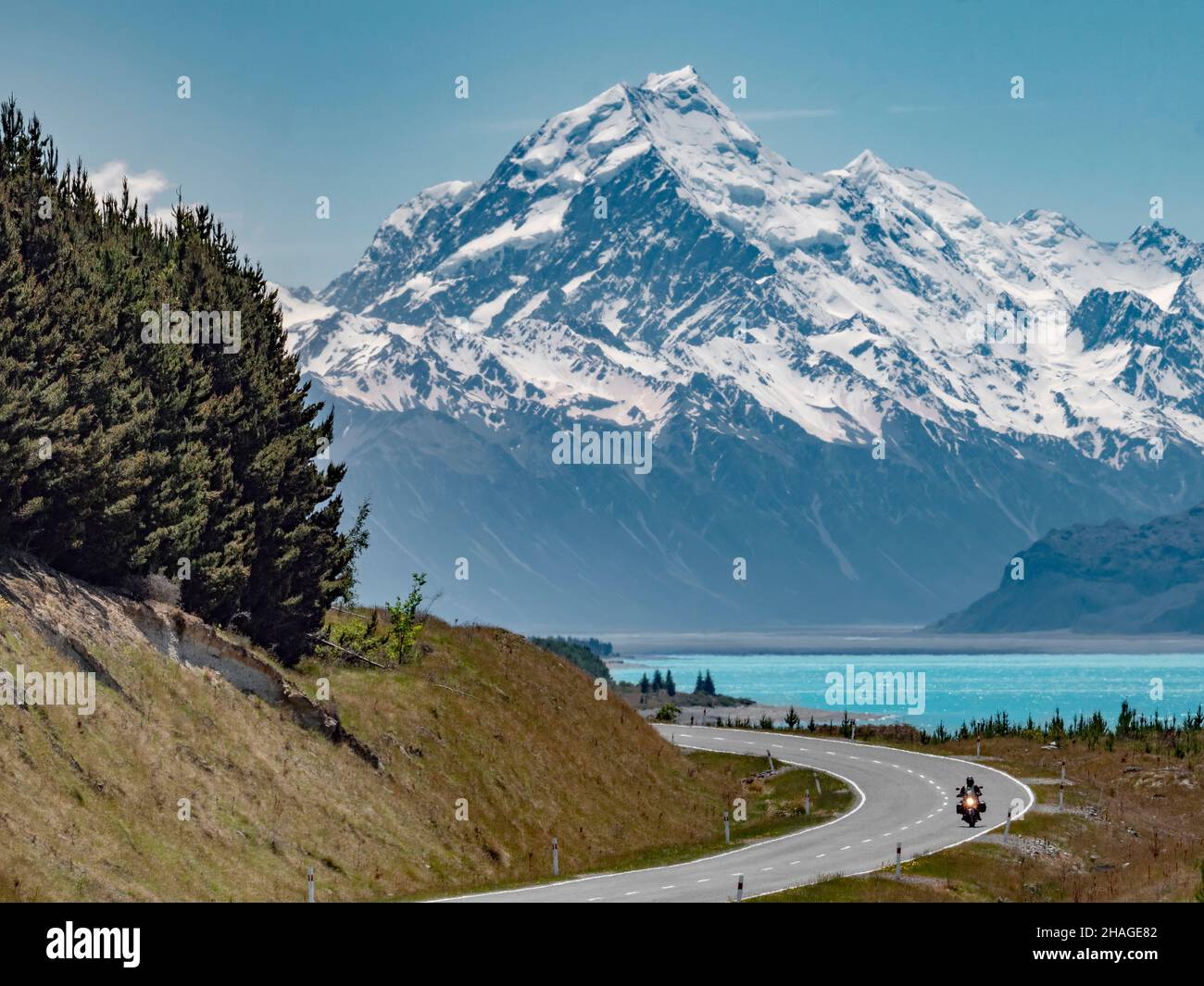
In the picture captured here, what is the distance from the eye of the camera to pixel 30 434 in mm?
51000

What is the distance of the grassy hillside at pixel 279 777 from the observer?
42.4 meters

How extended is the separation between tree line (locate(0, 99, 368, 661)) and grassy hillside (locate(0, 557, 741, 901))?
7.86 feet

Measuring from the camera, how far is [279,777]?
53219 millimetres

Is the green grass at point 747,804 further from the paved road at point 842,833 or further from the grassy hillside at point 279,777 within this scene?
the grassy hillside at point 279,777

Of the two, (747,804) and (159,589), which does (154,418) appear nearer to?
(159,589)

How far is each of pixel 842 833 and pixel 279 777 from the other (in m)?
22.3

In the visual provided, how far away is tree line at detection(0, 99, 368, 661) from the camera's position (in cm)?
5197

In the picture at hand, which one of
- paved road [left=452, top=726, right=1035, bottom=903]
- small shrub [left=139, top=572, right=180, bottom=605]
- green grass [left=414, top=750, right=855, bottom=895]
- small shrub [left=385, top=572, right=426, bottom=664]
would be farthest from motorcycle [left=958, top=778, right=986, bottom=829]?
small shrub [left=139, top=572, right=180, bottom=605]

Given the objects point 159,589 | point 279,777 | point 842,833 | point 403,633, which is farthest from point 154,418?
point 842,833

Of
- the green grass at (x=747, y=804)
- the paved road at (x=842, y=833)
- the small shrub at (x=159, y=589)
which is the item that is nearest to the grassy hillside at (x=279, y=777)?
the small shrub at (x=159, y=589)

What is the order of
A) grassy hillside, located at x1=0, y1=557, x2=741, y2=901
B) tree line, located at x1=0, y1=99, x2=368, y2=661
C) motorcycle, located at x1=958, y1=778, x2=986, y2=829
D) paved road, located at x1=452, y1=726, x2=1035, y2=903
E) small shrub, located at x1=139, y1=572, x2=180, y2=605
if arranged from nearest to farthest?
grassy hillside, located at x1=0, y1=557, x2=741, y2=901 → paved road, located at x1=452, y1=726, x2=1035, y2=903 → tree line, located at x1=0, y1=99, x2=368, y2=661 → small shrub, located at x1=139, y1=572, x2=180, y2=605 → motorcycle, located at x1=958, y1=778, x2=986, y2=829

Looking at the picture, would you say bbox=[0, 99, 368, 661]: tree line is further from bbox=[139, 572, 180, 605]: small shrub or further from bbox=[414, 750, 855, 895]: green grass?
bbox=[414, 750, 855, 895]: green grass

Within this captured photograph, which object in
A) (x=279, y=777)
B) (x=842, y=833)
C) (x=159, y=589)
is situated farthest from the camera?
(x=842, y=833)

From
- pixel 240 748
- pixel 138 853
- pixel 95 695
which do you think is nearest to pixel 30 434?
pixel 95 695
